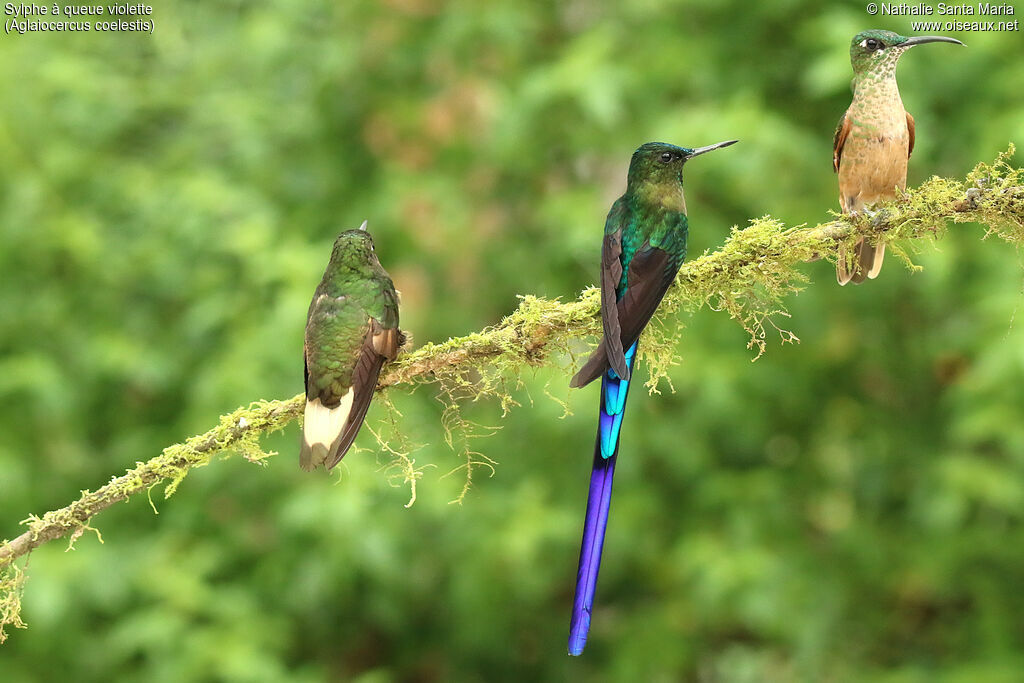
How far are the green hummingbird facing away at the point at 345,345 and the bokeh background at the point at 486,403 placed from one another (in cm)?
255

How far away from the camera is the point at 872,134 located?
7.07ft

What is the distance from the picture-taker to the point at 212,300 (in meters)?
5.32

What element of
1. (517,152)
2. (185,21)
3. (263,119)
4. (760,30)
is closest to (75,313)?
(263,119)

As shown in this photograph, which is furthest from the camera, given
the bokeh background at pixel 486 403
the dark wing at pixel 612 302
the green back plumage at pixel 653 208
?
the bokeh background at pixel 486 403

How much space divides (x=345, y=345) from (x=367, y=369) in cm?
6

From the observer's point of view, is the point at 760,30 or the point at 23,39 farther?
the point at 23,39

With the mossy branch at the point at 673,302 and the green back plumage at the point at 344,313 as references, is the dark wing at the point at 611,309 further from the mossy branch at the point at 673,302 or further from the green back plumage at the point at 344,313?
the green back plumage at the point at 344,313

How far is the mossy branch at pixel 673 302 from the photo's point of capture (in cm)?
206

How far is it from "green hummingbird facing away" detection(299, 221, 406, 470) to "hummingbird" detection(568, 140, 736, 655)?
1.42 feet

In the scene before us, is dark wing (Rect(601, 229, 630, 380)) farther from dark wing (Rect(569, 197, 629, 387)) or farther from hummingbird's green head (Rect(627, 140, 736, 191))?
hummingbird's green head (Rect(627, 140, 736, 191))

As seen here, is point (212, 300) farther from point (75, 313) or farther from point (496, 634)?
point (496, 634)

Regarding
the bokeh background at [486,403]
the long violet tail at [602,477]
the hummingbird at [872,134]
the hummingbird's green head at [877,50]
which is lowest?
the long violet tail at [602,477]

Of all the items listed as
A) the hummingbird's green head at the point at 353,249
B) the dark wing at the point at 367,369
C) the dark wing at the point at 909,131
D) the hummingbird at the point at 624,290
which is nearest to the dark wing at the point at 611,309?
the hummingbird at the point at 624,290

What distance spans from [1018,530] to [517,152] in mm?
2978
